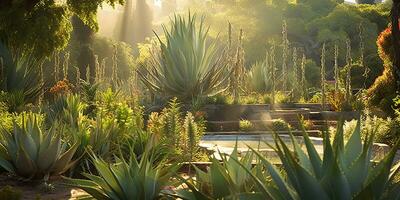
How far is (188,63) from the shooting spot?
681 inches

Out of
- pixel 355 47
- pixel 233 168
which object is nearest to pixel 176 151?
pixel 233 168

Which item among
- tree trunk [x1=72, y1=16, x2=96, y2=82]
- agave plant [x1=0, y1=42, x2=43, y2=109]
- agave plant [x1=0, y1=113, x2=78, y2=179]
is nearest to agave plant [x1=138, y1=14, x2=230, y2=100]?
agave plant [x1=0, y1=42, x2=43, y2=109]

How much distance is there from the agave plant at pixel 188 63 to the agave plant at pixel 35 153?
9953 millimetres

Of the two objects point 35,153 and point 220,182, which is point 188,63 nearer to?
point 35,153

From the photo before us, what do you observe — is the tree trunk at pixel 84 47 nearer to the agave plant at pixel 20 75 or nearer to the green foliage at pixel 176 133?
the agave plant at pixel 20 75

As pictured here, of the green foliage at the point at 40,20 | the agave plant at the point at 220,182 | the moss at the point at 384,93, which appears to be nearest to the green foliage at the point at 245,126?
the moss at the point at 384,93

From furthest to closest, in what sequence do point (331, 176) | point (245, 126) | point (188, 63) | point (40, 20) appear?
point (188, 63) < point (245, 126) < point (40, 20) < point (331, 176)

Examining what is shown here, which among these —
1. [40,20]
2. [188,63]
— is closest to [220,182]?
[40,20]

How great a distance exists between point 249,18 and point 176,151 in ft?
155

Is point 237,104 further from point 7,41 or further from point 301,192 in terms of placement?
point 301,192

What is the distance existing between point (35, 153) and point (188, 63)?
406 inches

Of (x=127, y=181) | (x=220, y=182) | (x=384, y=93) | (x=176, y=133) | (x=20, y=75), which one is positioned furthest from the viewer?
(x=20, y=75)

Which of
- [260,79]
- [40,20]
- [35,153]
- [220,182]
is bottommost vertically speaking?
[35,153]

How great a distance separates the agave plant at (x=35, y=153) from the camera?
23.5 ft
